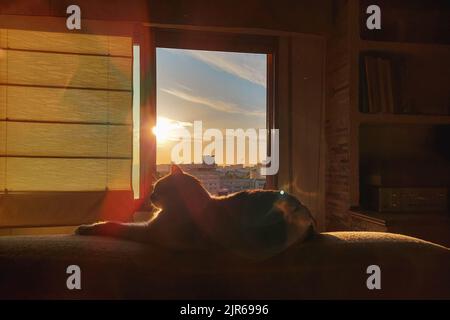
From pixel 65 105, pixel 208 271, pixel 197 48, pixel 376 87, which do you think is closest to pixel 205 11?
pixel 197 48

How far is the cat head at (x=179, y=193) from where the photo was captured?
795mm

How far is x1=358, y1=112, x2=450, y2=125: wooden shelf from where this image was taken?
2004mm

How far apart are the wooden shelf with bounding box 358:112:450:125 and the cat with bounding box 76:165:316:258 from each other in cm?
140

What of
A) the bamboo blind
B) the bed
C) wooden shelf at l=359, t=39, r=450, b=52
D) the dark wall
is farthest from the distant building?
the bed

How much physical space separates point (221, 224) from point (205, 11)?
1637mm

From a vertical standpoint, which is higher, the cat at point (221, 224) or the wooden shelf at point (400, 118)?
the wooden shelf at point (400, 118)

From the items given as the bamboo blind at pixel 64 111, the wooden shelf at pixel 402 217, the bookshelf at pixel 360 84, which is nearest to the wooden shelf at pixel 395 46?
the bookshelf at pixel 360 84

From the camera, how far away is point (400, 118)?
6.63 feet

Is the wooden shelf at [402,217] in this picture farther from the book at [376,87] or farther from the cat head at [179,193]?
the cat head at [179,193]

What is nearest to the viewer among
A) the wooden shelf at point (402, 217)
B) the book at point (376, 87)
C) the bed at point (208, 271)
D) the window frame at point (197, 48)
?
the bed at point (208, 271)

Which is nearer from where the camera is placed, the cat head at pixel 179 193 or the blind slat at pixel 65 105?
the cat head at pixel 179 193

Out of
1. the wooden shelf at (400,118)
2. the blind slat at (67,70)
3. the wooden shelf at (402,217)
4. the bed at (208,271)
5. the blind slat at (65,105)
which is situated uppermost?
the blind slat at (67,70)

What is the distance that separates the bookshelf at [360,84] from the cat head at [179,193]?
1.28 m
